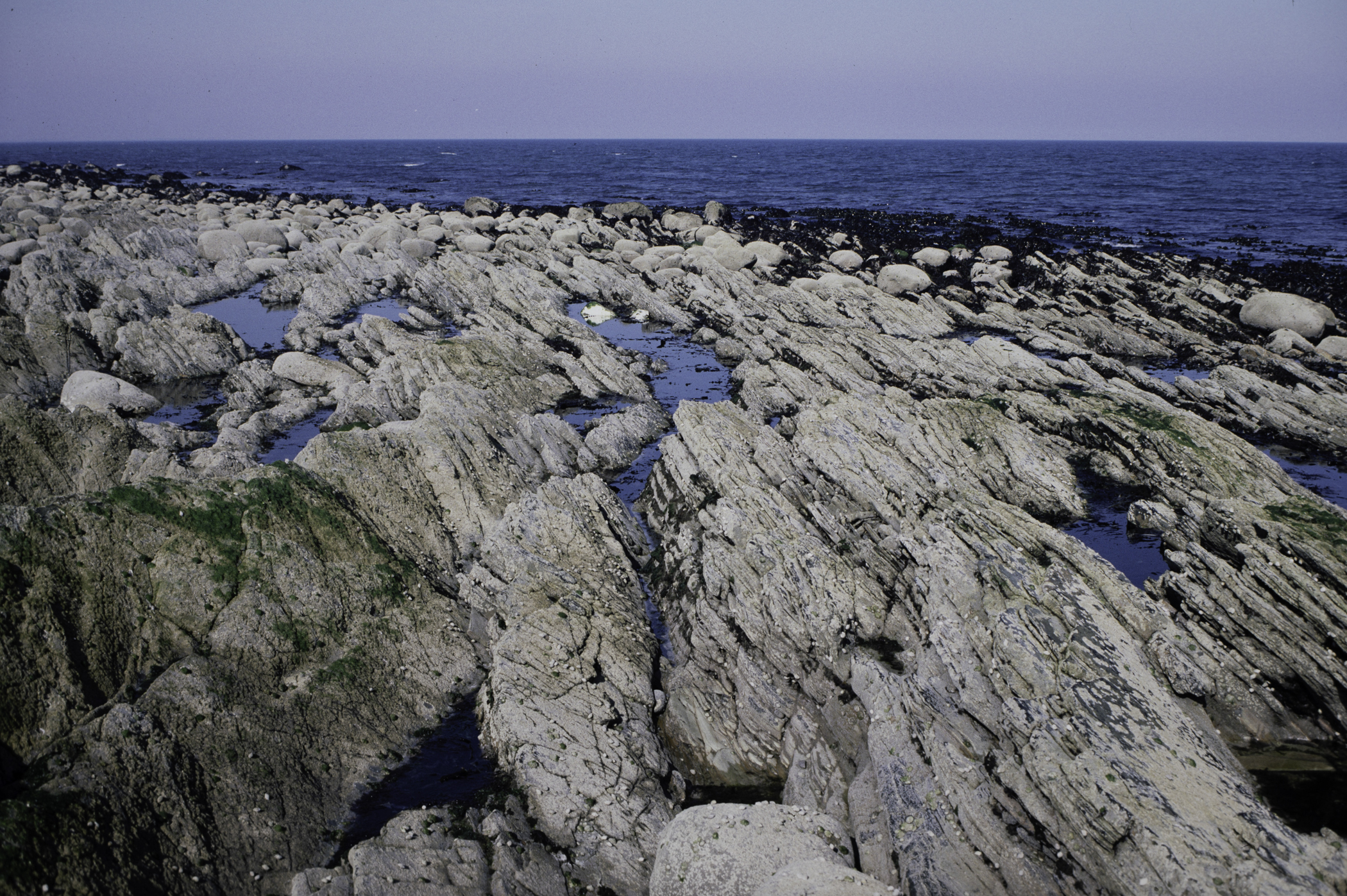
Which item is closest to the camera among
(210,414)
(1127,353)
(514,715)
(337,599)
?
(514,715)

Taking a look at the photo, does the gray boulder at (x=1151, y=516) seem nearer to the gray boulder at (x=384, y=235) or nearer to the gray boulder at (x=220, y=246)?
the gray boulder at (x=384, y=235)

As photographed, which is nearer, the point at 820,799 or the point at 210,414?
the point at 820,799

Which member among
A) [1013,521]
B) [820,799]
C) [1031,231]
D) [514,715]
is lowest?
[820,799]

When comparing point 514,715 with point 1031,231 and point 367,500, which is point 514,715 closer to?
point 367,500

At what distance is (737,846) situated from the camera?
45.1 feet

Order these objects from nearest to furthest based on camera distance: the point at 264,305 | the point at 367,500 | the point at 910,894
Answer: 1. the point at 910,894
2. the point at 367,500
3. the point at 264,305

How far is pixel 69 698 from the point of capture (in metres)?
14.9

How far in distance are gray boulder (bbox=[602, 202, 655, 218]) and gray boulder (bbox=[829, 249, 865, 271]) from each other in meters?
34.9

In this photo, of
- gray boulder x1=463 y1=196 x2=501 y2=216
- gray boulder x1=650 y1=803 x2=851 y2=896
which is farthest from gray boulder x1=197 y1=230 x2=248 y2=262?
gray boulder x1=650 y1=803 x2=851 y2=896

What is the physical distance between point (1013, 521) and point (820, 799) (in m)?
9.81

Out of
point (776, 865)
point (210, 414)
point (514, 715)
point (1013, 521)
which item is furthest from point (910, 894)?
point (210, 414)

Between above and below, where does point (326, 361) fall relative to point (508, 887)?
above

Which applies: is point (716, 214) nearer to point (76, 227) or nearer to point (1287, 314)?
point (1287, 314)

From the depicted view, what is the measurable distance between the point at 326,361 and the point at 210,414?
6478 mm
